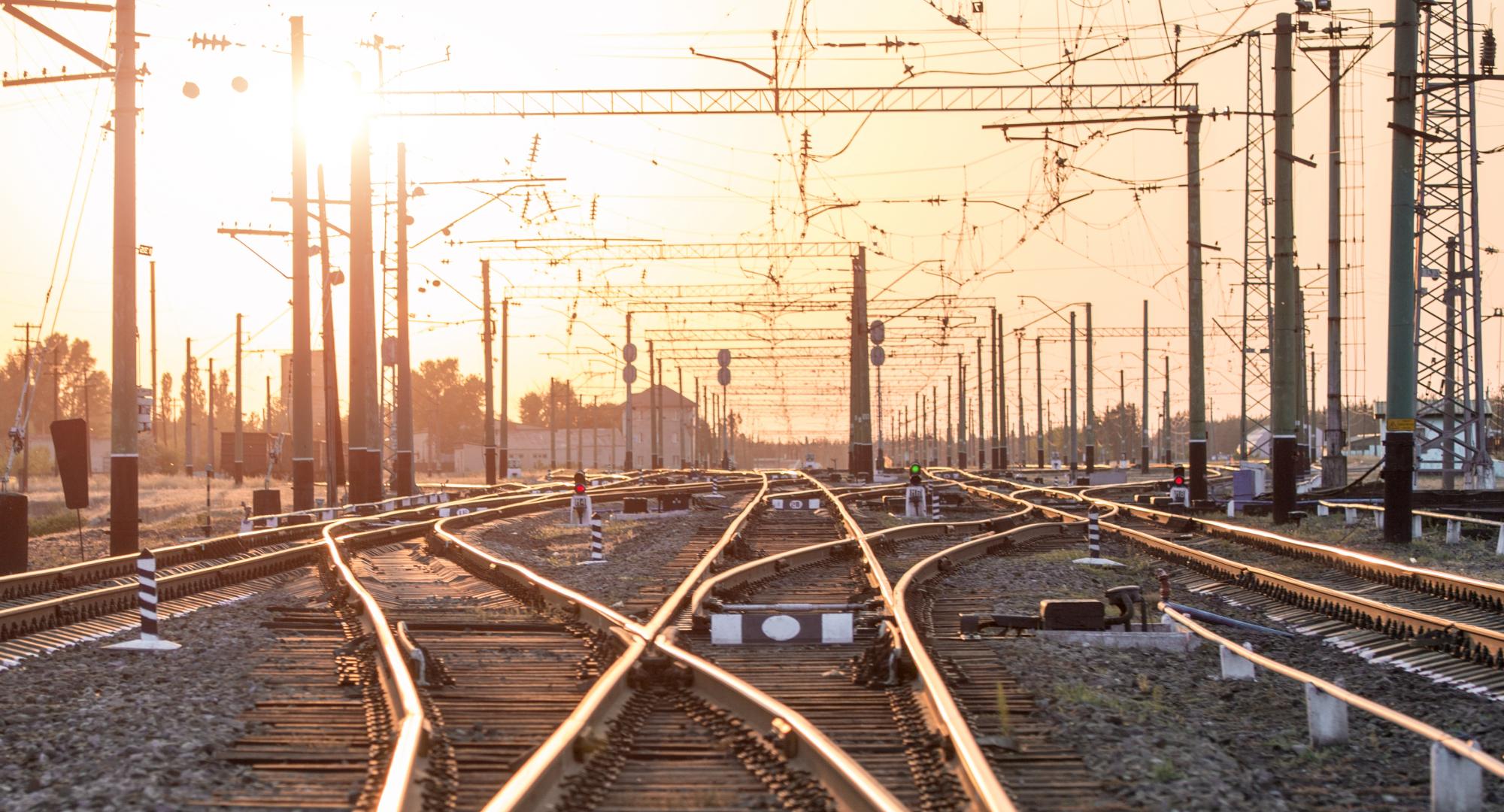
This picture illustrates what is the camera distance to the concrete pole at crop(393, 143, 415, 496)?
4350cm

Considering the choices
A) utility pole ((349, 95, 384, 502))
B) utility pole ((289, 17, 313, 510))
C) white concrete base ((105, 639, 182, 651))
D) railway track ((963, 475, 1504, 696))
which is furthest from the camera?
utility pole ((349, 95, 384, 502))

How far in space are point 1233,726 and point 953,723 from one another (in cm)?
221

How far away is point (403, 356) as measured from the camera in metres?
46.0

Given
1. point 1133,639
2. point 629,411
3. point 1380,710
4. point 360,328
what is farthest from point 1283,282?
point 629,411

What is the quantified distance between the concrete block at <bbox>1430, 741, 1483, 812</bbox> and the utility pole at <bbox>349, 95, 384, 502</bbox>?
103ft

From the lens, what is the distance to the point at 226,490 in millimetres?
66312

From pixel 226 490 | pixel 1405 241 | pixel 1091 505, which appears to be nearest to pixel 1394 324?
pixel 1405 241

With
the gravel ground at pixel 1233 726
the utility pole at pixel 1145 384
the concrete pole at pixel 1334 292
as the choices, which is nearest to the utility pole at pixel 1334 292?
the concrete pole at pixel 1334 292

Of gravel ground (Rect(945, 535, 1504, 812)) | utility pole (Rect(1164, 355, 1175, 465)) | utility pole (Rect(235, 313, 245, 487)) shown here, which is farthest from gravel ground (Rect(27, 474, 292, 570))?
utility pole (Rect(1164, 355, 1175, 465))

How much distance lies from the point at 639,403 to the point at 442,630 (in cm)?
17616

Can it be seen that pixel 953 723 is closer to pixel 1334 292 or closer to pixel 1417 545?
pixel 1417 545

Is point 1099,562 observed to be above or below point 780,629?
below

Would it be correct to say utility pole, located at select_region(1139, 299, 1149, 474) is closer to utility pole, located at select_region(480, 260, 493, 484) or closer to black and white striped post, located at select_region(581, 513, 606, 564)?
utility pole, located at select_region(480, 260, 493, 484)

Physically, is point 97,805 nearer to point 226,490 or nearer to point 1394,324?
point 1394,324
